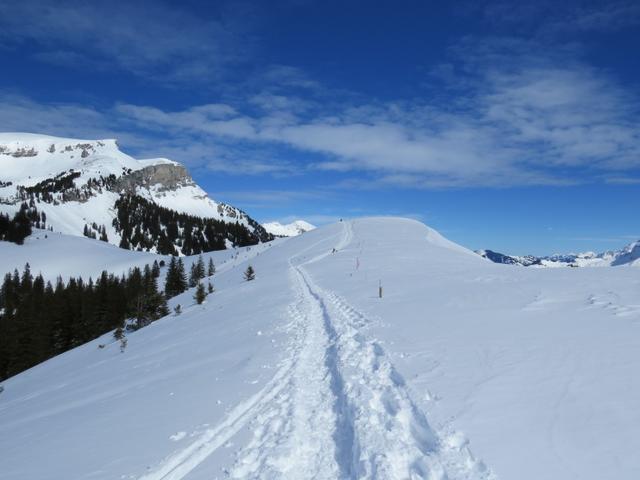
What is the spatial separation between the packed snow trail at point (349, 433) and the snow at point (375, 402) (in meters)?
0.03

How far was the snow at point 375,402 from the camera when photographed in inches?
241

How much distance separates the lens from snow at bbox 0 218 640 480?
6125mm

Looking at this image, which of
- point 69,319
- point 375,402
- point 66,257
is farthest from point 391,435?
point 66,257

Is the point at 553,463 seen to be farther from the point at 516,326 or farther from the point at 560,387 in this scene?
the point at 516,326

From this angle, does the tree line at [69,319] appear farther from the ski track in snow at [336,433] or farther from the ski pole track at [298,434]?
the ski pole track at [298,434]

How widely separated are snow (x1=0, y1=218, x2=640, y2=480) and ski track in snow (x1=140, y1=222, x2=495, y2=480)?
0.10ft

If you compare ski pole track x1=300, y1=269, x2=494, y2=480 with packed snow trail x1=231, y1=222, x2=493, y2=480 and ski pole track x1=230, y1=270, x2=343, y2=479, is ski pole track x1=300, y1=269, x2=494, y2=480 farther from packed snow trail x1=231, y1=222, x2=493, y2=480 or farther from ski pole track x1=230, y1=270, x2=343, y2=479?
ski pole track x1=230, y1=270, x2=343, y2=479

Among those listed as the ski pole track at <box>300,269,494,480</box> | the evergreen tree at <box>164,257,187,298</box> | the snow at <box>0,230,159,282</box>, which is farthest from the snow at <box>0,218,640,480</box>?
the snow at <box>0,230,159,282</box>

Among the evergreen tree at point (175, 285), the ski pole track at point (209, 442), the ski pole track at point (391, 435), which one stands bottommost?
the evergreen tree at point (175, 285)

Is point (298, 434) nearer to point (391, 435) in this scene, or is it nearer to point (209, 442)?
point (209, 442)

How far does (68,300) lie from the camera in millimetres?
67000

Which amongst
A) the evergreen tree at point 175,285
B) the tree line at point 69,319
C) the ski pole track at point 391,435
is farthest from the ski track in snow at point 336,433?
the evergreen tree at point 175,285

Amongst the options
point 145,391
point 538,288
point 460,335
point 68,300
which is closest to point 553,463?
point 460,335

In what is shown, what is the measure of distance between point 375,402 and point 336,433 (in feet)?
4.65
